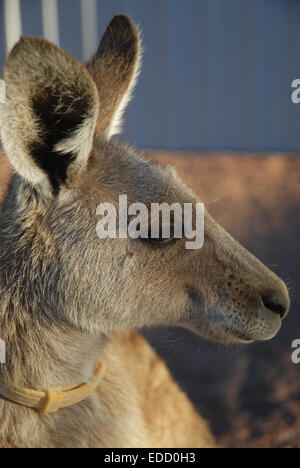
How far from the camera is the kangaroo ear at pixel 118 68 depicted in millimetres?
2164

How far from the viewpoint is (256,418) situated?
11.3 ft

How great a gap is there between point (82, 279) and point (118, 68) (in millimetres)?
838

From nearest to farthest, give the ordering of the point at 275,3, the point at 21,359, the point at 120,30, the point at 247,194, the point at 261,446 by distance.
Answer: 1. the point at 21,359
2. the point at 120,30
3. the point at 261,446
4. the point at 247,194
5. the point at 275,3

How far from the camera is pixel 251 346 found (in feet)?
13.0

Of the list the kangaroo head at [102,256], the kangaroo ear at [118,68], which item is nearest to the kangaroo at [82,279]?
the kangaroo head at [102,256]

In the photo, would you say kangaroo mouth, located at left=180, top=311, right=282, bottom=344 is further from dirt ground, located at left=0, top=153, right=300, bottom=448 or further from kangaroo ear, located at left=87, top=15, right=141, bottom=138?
kangaroo ear, located at left=87, top=15, right=141, bottom=138

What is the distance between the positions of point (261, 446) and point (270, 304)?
1.69 m

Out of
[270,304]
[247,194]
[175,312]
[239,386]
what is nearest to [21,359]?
[175,312]

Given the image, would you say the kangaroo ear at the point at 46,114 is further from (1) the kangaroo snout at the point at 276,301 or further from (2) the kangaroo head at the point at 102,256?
(1) the kangaroo snout at the point at 276,301

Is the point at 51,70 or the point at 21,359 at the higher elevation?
the point at 51,70

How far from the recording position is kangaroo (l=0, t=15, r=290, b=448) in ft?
5.82

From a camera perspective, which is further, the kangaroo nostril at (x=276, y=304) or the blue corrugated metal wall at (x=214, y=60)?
the blue corrugated metal wall at (x=214, y=60)

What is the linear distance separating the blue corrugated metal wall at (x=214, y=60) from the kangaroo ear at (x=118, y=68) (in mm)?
3756

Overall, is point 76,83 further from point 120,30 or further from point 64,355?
point 64,355
